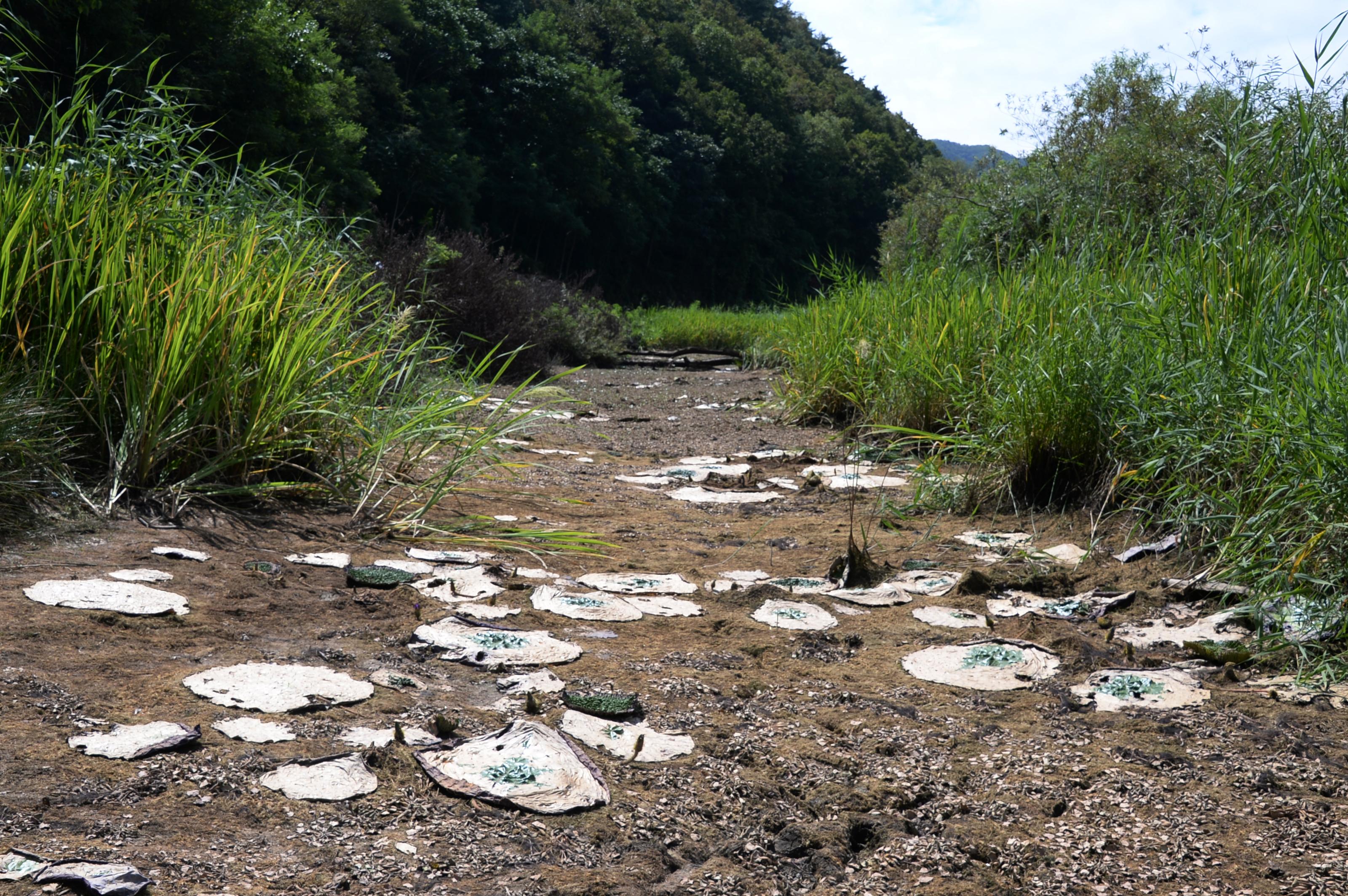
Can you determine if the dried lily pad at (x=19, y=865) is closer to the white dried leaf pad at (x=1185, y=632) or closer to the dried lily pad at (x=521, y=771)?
the dried lily pad at (x=521, y=771)

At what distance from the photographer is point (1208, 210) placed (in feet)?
8.29

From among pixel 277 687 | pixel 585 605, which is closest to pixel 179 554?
pixel 277 687

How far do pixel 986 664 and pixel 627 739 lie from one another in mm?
700

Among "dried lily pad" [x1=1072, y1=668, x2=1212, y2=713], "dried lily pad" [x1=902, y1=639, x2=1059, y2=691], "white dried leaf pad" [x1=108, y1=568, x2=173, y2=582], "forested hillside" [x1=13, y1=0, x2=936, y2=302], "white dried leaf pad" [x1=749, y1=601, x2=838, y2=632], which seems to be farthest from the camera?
"forested hillside" [x1=13, y1=0, x2=936, y2=302]

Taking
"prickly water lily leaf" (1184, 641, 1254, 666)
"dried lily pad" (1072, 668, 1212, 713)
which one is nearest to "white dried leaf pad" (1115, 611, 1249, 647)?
"prickly water lily leaf" (1184, 641, 1254, 666)

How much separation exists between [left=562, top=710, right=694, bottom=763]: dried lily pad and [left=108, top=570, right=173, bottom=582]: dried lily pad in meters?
0.88

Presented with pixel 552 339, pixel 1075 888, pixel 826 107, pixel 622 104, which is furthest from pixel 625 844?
pixel 826 107

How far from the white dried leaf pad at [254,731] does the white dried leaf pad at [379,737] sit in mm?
67

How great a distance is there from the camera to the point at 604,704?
1.36 meters

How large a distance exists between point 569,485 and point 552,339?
644 cm

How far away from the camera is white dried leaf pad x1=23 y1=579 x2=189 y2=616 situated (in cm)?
152

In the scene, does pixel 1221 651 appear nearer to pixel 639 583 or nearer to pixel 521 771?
pixel 639 583

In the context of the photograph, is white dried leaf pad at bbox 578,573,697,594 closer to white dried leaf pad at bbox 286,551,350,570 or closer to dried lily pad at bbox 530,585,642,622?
dried lily pad at bbox 530,585,642,622

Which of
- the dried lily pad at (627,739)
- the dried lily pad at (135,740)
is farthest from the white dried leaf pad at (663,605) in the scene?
the dried lily pad at (135,740)
